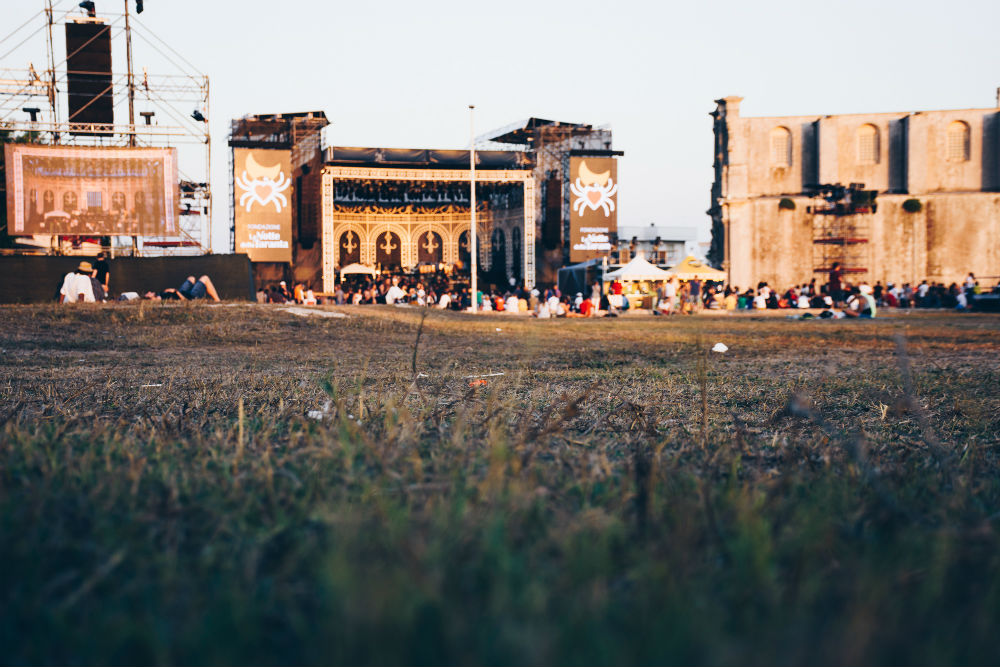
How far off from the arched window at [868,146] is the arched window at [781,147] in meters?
3.99

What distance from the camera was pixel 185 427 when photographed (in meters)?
2.83

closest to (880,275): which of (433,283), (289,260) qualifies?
(433,283)

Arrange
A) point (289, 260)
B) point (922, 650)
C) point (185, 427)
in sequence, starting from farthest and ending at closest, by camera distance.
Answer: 1. point (289, 260)
2. point (185, 427)
3. point (922, 650)

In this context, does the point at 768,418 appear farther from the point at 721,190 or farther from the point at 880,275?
the point at 880,275

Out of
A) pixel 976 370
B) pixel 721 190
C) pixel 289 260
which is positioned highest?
pixel 721 190

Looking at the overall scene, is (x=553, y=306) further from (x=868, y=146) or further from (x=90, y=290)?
(x=868, y=146)

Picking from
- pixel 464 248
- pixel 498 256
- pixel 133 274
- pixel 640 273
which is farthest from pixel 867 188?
pixel 133 274

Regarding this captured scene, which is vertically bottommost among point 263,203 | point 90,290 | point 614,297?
point 614,297

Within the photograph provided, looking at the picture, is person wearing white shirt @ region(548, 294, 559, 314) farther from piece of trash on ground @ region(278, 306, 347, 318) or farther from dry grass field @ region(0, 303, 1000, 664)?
dry grass field @ region(0, 303, 1000, 664)

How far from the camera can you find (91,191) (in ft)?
93.4

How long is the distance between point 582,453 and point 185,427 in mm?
1498

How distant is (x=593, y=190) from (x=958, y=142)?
72.4 feet

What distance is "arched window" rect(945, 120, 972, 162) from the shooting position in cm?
4372

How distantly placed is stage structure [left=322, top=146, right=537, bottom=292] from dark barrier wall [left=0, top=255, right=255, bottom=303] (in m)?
13.6
